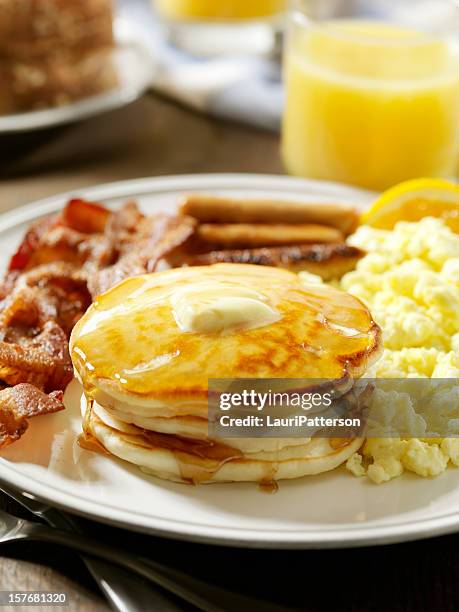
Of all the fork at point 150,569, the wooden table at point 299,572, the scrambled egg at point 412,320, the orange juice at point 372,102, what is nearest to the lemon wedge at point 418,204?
the scrambled egg at point 412,320

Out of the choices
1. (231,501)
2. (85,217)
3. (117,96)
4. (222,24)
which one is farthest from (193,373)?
(222,24)

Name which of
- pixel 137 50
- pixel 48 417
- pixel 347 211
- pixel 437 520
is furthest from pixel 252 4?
pixel 437 520

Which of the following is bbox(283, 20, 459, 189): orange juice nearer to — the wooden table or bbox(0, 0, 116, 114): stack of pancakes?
bbox(0, 0, 116, 114): stack of pancakes

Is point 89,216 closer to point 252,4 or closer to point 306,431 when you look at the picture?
point 306,431

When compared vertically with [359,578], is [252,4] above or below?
above

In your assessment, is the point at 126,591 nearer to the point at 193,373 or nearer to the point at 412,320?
the point at 193,373

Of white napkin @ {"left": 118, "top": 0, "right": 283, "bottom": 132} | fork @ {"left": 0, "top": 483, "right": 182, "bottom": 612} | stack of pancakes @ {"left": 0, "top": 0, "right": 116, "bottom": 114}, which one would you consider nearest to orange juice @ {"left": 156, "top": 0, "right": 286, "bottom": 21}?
white napkin @ {"left": 118, "top": 0, "right": 283, "bottom": 132}
